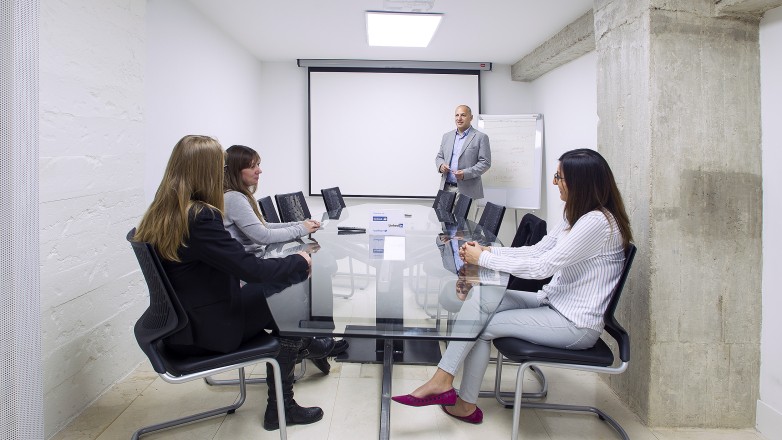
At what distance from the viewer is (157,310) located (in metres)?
1.89

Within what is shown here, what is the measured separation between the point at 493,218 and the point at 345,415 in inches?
69.3

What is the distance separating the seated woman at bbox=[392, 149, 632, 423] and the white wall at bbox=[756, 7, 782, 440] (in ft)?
2.47

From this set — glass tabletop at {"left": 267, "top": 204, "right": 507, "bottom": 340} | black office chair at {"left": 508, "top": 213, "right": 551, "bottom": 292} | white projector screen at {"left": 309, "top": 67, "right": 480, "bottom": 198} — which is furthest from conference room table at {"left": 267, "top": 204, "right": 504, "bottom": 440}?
white projector screen at {"left": 309, "top": 67, "right": 480, "bottom": 198}

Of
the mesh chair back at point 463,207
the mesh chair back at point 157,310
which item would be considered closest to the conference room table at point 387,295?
the mesh chair back at point 157,310

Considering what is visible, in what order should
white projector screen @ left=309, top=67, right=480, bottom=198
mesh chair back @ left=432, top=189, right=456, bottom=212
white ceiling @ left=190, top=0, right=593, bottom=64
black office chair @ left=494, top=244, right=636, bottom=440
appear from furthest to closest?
white projector screen @ left=309, top=67, right=480, bottom=198 < mesh chair back @ left=432, top=189, right=456, bottom=212 < white ceiling @ left=190, top=0, right=593, bottom=64 < black office chair @ left=494, top=244, right=636, bottom=440

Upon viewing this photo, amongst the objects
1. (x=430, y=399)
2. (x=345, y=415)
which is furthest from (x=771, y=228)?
(x=345, y=415)

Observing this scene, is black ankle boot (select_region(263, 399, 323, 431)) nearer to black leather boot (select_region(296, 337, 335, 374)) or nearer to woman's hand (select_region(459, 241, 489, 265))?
black leather boot (select_region(296, 337, 335, 374))

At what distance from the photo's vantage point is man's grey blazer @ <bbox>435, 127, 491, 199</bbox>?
5.49 m

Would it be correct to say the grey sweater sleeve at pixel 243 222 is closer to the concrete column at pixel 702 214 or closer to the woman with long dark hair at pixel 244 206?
the woman with long dark hair at pixel 244 206

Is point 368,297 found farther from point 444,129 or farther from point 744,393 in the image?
point 444,129

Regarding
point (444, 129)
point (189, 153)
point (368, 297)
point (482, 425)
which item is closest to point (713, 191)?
point (482, 425)

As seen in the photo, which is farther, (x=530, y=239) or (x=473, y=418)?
(x=530, y=239)

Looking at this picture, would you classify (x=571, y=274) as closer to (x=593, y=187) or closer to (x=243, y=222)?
(x=593, y=187)

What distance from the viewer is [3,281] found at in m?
1.72
